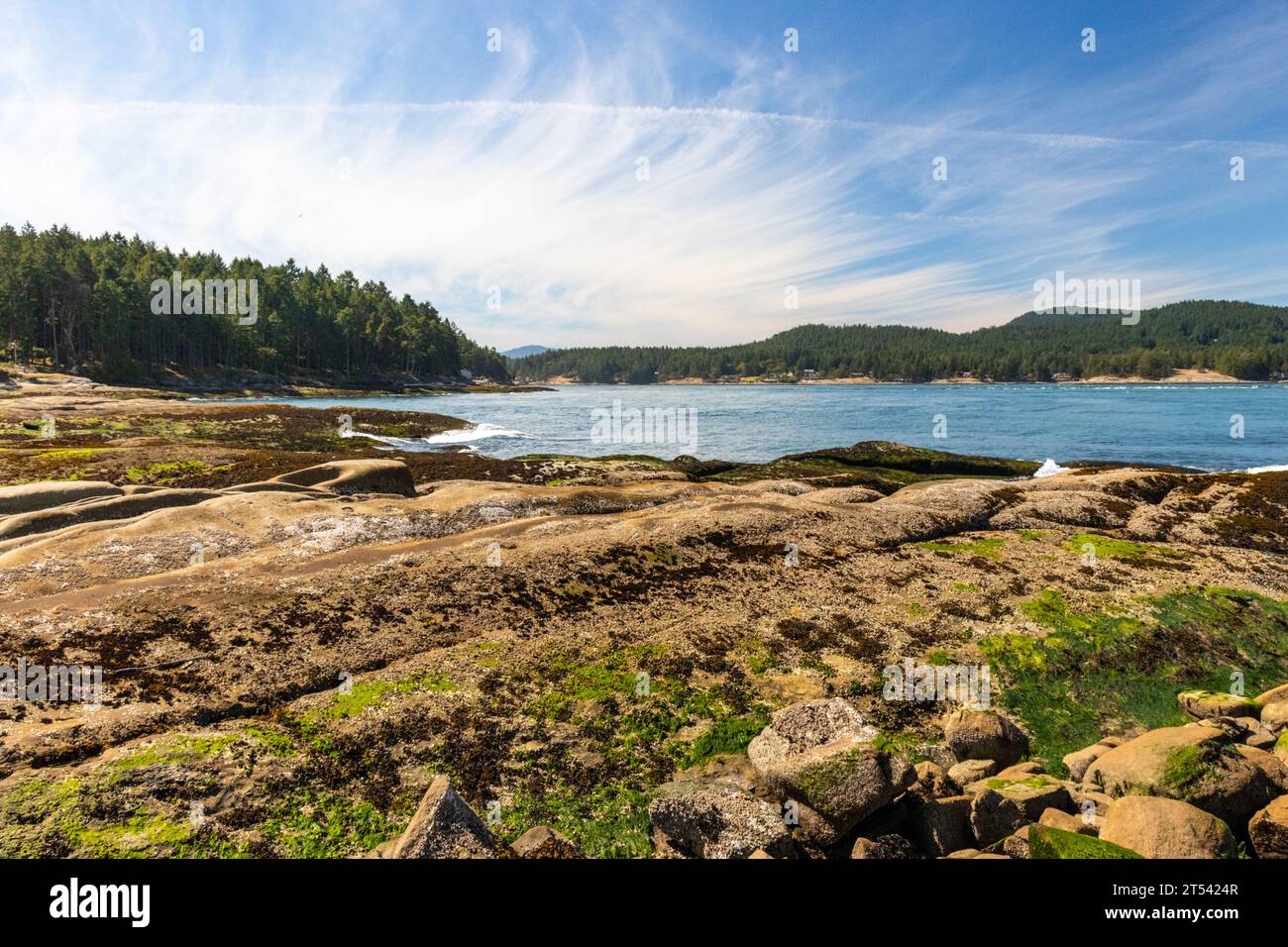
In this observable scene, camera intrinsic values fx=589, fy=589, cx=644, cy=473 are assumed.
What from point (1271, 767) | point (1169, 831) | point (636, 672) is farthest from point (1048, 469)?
point (1169, 831)

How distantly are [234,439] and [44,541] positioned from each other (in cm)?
4670

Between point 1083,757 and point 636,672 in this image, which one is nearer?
point 1083,757

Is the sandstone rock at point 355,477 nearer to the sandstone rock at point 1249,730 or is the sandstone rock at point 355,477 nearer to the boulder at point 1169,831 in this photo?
the boulder at point 1169,831

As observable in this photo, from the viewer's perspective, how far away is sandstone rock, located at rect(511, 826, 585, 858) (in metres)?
9.63

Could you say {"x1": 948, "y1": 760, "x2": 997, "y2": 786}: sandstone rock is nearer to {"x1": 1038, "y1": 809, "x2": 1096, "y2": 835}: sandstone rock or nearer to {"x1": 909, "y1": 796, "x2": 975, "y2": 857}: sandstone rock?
{"x1": 909, "y1": 796, "x2": 975, "y2": 857}: sandstone rock

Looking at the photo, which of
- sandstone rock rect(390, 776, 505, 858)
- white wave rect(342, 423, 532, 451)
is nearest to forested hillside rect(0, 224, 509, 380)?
white wave rect(342, 423, 532, 451)

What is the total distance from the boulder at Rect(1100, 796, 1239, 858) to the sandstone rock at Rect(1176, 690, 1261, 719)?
27.3ft

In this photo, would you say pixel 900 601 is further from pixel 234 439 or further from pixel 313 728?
pixel 234 439

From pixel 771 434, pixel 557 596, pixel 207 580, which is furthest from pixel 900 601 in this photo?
pixel 771 434

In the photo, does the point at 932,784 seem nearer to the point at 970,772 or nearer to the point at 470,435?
the point at 970,772

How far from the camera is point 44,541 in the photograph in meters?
22.3

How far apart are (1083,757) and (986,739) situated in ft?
6.79

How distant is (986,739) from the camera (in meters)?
13.8

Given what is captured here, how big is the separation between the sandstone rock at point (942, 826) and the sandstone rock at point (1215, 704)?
32.0 ft
